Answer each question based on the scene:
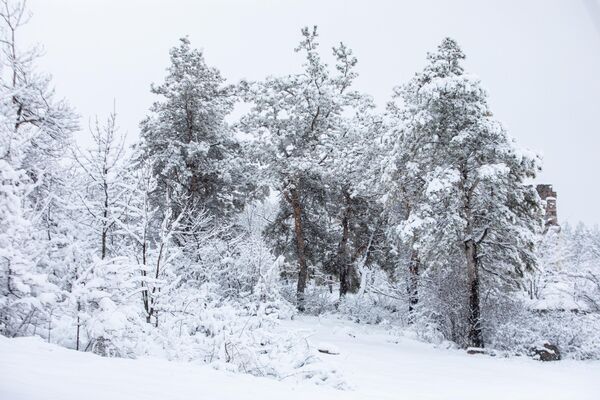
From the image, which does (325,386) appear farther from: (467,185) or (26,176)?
(467,185)

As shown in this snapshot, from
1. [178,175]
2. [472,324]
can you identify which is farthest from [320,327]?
[178,175]

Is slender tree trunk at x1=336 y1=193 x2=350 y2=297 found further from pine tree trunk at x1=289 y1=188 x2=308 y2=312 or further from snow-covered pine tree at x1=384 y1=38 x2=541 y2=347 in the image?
snow-covered pine tree at x1=384 y1=38 x2=541 y2=347

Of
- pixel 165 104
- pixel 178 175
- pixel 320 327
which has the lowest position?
pixel 320 327

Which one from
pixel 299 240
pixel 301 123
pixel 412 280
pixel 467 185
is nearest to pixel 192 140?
pixel 301 123

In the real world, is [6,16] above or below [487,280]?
above

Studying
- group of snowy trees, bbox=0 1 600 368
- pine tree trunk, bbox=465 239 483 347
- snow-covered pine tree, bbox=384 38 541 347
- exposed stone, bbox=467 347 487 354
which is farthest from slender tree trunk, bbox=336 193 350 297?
exposed stone, bbox=467 347 487 354

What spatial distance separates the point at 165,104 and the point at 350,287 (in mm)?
13099

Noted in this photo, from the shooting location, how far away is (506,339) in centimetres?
1300

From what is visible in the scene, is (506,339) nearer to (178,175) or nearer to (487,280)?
(487,280)

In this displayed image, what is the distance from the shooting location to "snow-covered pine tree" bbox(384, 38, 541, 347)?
13.0 metres

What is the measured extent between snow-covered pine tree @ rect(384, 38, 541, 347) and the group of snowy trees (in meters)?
0.06

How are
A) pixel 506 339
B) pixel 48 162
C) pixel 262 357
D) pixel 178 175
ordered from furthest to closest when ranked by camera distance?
pixel 178 175 < pixel 506 339 < pixel 48 162 < pixel 262 357

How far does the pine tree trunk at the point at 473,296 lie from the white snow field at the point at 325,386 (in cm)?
88

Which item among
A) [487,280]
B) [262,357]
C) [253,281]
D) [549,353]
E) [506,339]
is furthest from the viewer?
[253,281]
